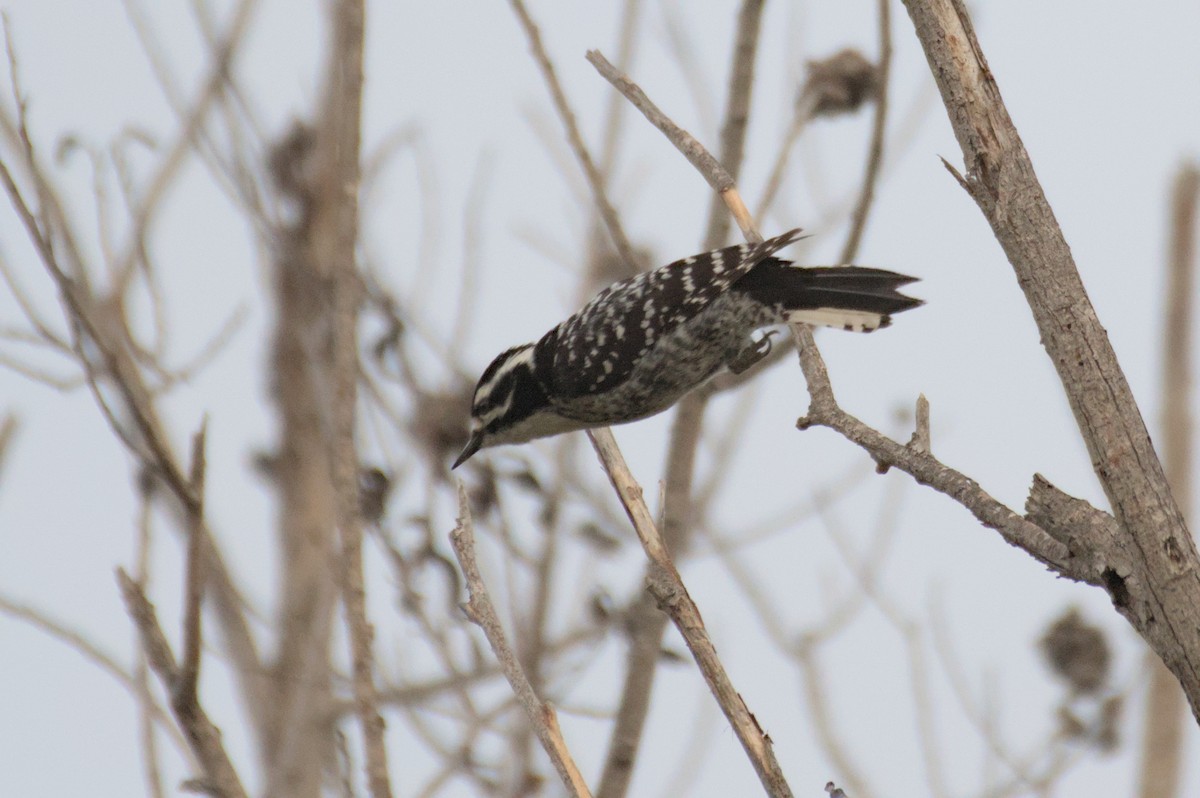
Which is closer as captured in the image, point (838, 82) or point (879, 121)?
point (879, 121)

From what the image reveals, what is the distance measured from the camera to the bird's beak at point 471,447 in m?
4.71

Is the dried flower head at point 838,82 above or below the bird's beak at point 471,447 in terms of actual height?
above

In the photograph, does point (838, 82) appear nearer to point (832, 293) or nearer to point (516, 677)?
point (832, 293)

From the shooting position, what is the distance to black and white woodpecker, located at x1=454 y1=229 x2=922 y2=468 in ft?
16.0

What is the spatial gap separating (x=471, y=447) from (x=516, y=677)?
2.29m

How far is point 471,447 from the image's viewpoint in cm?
479

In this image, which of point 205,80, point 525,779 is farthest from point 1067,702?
point 205,80

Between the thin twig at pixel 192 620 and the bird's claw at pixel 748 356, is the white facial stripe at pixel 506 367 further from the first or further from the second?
the thin twig at pixel 192 620

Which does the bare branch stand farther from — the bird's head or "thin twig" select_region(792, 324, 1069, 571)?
the bird's head

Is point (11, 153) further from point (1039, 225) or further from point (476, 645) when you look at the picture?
point (1039, 225)

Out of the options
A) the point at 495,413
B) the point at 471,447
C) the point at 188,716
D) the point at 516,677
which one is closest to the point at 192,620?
the point at 188,716

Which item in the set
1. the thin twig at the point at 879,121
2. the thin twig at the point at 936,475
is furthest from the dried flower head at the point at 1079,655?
the thin twig at the point at 936,475

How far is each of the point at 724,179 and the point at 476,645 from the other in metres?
1.60

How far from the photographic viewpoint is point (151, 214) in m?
4.46
